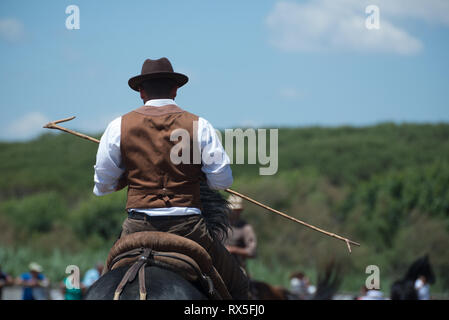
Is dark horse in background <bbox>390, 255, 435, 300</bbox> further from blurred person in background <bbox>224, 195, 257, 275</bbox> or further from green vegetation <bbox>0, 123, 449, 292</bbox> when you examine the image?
green vegetation <bbox>0, 123, 449, 292</bbox>

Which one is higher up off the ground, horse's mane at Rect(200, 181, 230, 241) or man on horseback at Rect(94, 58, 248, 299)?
man on horseback at Rect(94, 58, 248, 299)

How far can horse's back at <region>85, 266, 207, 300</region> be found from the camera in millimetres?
3252

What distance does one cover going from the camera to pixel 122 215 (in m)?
A: 30.7

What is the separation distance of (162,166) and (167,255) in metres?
0.55

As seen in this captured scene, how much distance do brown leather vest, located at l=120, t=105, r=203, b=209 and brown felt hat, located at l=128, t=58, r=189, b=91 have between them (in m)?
0.37

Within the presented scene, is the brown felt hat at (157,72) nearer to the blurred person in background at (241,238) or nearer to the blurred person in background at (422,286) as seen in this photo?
the blurred person in background at (241,238)

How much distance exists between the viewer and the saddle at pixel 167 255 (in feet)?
11.8

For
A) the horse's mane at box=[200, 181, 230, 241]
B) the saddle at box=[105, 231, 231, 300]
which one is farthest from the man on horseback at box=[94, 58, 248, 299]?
the horse's mane at box=[200, 181, 230, 241]

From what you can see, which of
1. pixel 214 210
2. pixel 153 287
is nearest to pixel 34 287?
pixel 214 210

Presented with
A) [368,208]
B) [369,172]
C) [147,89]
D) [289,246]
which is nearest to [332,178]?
[369,172]

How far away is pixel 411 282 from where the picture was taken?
7922 millimetres

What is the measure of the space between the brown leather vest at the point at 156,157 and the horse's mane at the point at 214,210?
459mm

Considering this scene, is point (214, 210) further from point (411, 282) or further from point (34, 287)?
point (34, 287)
